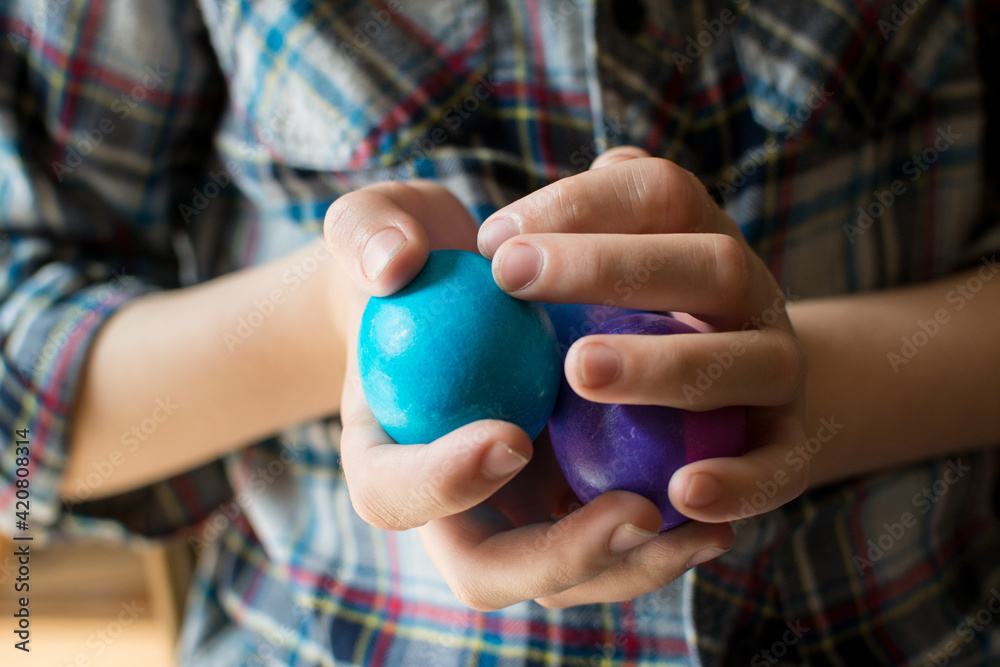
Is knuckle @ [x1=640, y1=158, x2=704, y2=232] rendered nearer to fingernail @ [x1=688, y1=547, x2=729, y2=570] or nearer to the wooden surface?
fingernail @ [x1=688, y1=547, x2=729, y2=570]

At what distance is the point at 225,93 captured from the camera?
795 mm

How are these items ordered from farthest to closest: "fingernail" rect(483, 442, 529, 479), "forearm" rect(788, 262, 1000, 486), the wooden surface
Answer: the wooden surface → "forearm" rect(788, 262, 1000, 486) → "fingernail" rect(483, 442, 529, 479)

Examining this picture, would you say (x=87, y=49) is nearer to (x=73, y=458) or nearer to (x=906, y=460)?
(x=73, y=458)

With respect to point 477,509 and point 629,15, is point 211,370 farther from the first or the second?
point 629,15

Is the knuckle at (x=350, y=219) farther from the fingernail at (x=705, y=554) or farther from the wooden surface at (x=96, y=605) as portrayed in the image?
the wooden surface at (x=96, y=605)

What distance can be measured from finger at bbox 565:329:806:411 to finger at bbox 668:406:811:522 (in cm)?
4

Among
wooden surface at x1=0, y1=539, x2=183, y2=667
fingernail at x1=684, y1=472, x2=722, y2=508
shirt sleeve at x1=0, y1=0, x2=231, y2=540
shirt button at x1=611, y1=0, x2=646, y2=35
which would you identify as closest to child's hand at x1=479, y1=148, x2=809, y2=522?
fingernail at x1=684, y1=472, x2=722, y2=508

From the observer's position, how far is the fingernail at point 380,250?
0.42m

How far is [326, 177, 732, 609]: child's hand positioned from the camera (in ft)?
1.24

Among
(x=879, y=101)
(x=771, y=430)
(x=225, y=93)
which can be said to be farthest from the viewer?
(x=225, y=93)

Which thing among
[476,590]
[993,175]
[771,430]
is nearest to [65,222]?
[476,590]

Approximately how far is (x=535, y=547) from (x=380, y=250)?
0.72ft

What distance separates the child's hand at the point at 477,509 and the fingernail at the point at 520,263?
2.4 inches

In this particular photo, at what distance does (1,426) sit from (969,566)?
1092 mm
